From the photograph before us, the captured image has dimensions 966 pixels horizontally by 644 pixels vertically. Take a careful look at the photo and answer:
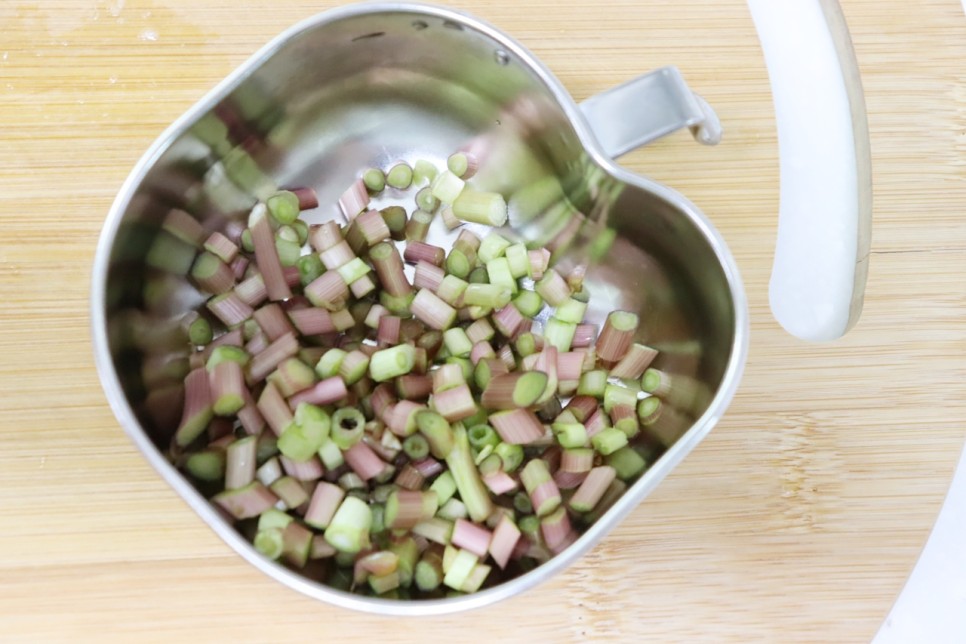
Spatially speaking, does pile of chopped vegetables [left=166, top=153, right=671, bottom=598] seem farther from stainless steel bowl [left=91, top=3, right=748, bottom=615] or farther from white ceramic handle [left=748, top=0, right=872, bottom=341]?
white ceramic handle [left=748, top=0, right=872, bottom=341]

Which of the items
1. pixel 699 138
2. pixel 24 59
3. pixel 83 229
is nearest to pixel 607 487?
pixel 699 138

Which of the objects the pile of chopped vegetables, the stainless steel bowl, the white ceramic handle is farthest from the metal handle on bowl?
the white ceramic handle

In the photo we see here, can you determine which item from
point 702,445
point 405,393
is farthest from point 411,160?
point 702,445

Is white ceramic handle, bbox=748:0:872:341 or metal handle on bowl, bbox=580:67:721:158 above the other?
metal handle on bowl, bbox=580:67:721:158

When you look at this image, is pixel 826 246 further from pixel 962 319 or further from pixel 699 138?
pixel 699 138

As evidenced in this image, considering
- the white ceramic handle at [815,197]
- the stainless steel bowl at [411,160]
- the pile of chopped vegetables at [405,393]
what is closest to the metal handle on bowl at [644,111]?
the stainless steel bowl at [411,160]

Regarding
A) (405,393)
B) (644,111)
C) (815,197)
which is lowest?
(405,393)

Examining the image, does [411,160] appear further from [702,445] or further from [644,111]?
[702,445]
